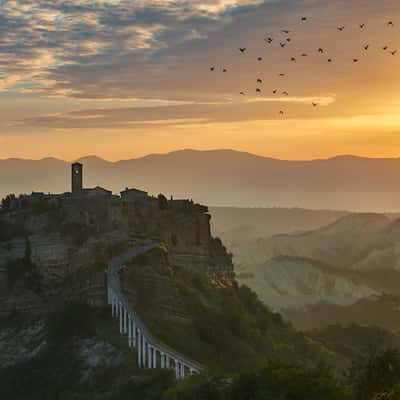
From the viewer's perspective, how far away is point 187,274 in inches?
2950

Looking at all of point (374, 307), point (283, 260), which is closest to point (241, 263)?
point (283, 260)

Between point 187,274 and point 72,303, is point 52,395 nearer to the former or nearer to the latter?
point 72,303

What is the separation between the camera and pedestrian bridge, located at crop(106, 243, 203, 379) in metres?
54.1

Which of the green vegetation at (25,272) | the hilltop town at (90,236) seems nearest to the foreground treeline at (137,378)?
the hilltop town at (90,236)

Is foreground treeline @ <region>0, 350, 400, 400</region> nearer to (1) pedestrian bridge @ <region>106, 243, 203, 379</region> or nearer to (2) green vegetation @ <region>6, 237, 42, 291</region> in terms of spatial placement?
(1) pedestrian bridge @ <region>106, 243, 203, 379</region>

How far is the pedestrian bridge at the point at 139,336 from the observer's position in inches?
2130

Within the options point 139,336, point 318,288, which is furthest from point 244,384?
point 318,288

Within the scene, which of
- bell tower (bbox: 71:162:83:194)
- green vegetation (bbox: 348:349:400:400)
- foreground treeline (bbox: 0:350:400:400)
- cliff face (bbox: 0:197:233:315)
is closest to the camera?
foreground treeline (bbox: 0:350:400:400)

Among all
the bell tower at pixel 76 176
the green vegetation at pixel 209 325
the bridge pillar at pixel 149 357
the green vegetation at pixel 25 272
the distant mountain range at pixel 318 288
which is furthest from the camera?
the distant mountain range at pixel 318 288

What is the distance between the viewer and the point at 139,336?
58281 mm

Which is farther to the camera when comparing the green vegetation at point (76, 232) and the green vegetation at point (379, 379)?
the green vegetation at point (76, 232)

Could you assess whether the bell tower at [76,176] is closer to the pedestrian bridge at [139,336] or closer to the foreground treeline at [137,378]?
the pedestrian bridge at [139,336]

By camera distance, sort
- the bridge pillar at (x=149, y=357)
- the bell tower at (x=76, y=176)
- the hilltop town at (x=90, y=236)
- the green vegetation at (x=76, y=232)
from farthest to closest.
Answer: the bell tower at (x=76, y=176)
the green vegetation at (x=76, y=232)
the hilltop town at (x=90, y=236)
the bridge pillar at (x=149, y=357)

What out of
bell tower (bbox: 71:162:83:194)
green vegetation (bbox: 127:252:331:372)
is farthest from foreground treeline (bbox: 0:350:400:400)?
bell tower (bbox: 71:162:83:194)
